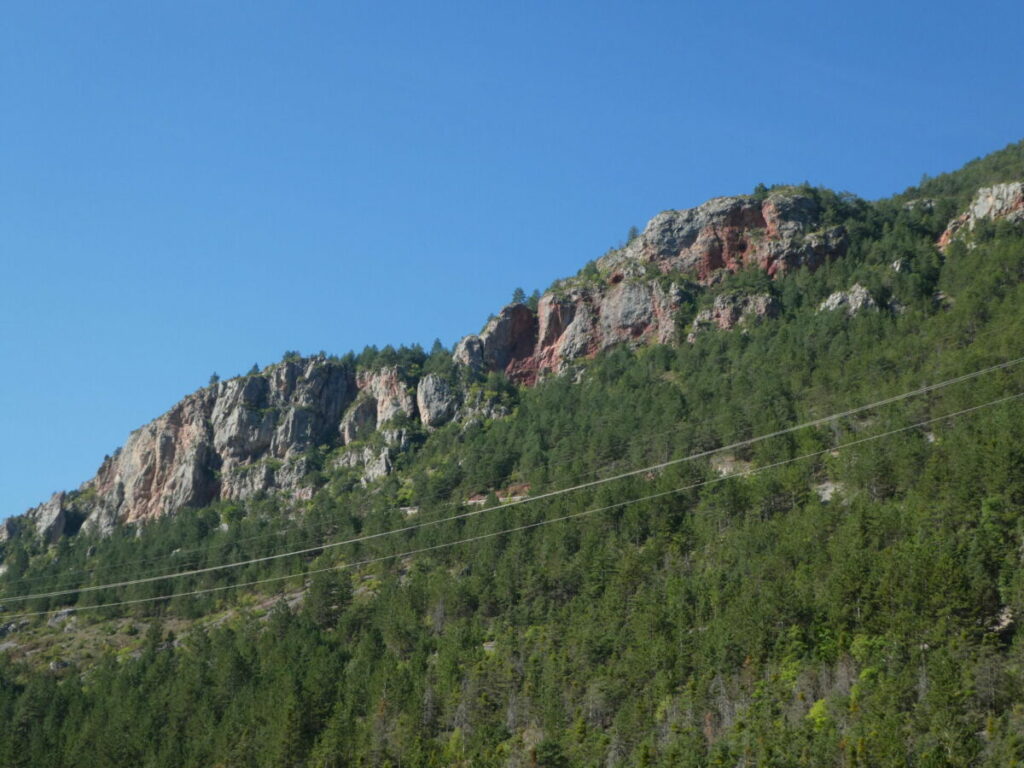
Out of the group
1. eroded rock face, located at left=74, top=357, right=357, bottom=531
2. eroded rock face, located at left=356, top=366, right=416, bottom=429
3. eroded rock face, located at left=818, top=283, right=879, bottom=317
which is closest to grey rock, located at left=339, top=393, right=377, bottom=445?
eroded rock face, located at left=356, top=366, right=416, bottom=429

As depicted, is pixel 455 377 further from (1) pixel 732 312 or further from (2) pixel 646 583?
(2) pixel 646 583

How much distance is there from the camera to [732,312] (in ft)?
462

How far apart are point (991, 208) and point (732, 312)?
3746cm

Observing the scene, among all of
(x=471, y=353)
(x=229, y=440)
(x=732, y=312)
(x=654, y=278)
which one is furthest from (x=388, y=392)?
(x=732, y=312)

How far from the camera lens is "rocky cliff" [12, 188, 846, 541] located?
5950 inches

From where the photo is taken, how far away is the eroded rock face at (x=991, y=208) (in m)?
133

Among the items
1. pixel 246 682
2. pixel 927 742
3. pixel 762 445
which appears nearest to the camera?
pixel 927 742

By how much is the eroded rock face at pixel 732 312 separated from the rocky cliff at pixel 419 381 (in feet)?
1.50

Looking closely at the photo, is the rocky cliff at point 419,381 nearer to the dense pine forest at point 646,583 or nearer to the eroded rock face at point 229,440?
the eroded rock face at point 229,440

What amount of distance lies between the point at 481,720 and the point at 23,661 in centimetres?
6428

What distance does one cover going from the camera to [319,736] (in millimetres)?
74500

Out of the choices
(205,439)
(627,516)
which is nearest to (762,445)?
(627,516)

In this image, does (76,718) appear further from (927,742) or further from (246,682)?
(927,742)

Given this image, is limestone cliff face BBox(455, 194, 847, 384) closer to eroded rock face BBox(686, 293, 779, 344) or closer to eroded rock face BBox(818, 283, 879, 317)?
eroded rock face BBox(686, 293, 779, 344)
